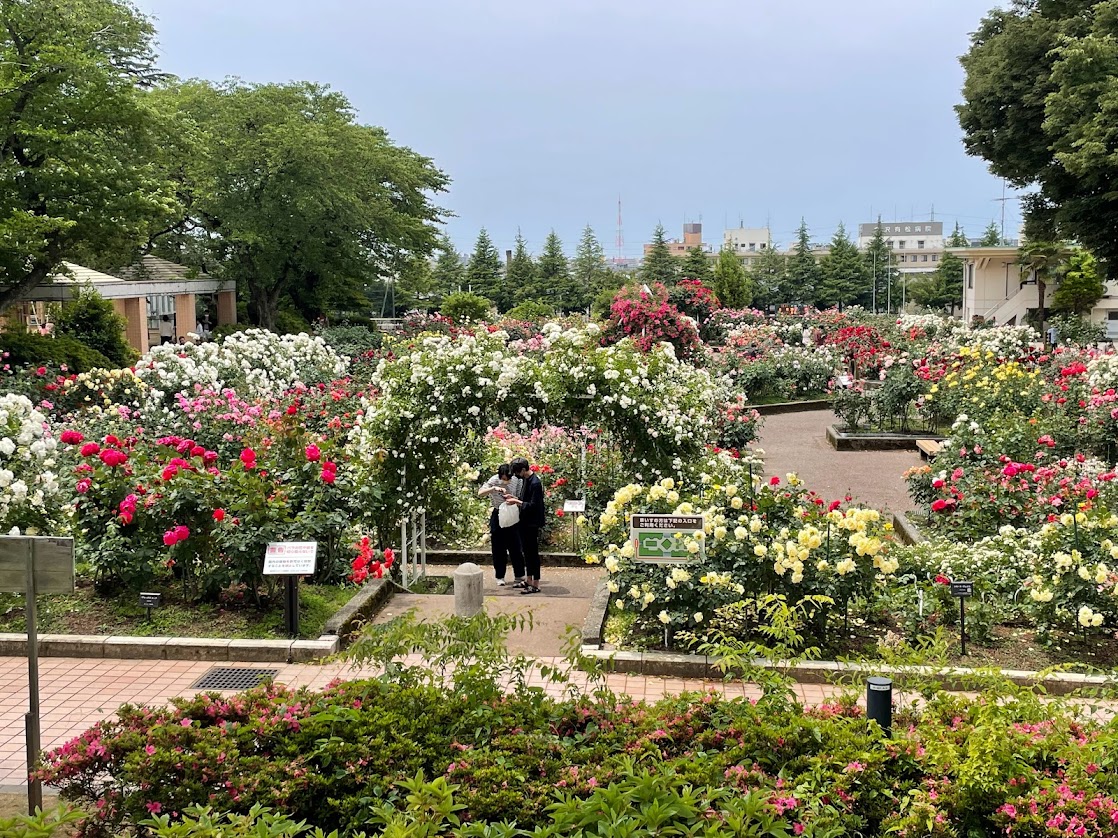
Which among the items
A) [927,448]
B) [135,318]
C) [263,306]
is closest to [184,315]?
[263,306]

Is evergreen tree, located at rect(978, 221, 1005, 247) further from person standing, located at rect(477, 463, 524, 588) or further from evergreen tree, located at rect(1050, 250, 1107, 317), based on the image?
person standing, located at rect(477, 463, 524, 588)

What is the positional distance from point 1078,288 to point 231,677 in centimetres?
4186

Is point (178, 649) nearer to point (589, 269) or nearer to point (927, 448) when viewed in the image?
point (927, 448)

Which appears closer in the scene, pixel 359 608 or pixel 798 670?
pixel 798 670

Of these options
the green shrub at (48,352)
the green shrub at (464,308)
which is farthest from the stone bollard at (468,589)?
the green shrub at (464,308)

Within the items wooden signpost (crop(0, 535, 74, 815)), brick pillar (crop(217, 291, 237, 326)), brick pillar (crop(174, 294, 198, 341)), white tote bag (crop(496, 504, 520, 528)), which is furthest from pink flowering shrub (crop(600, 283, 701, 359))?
brick pillar (crop(217, 291, 237, 326))

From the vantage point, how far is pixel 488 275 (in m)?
66.2

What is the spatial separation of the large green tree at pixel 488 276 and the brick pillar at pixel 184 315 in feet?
103

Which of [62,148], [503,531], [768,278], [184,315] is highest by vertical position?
[768,278]

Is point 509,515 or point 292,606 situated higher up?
point 509,515

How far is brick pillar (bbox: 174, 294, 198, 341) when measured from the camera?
33344 mm

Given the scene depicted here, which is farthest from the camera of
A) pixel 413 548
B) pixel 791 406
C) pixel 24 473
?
pixel 791 406

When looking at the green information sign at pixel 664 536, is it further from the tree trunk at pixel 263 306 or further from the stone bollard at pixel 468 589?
the tree trunk at pixel 263 306

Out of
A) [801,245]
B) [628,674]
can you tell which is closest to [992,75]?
[628,674]
